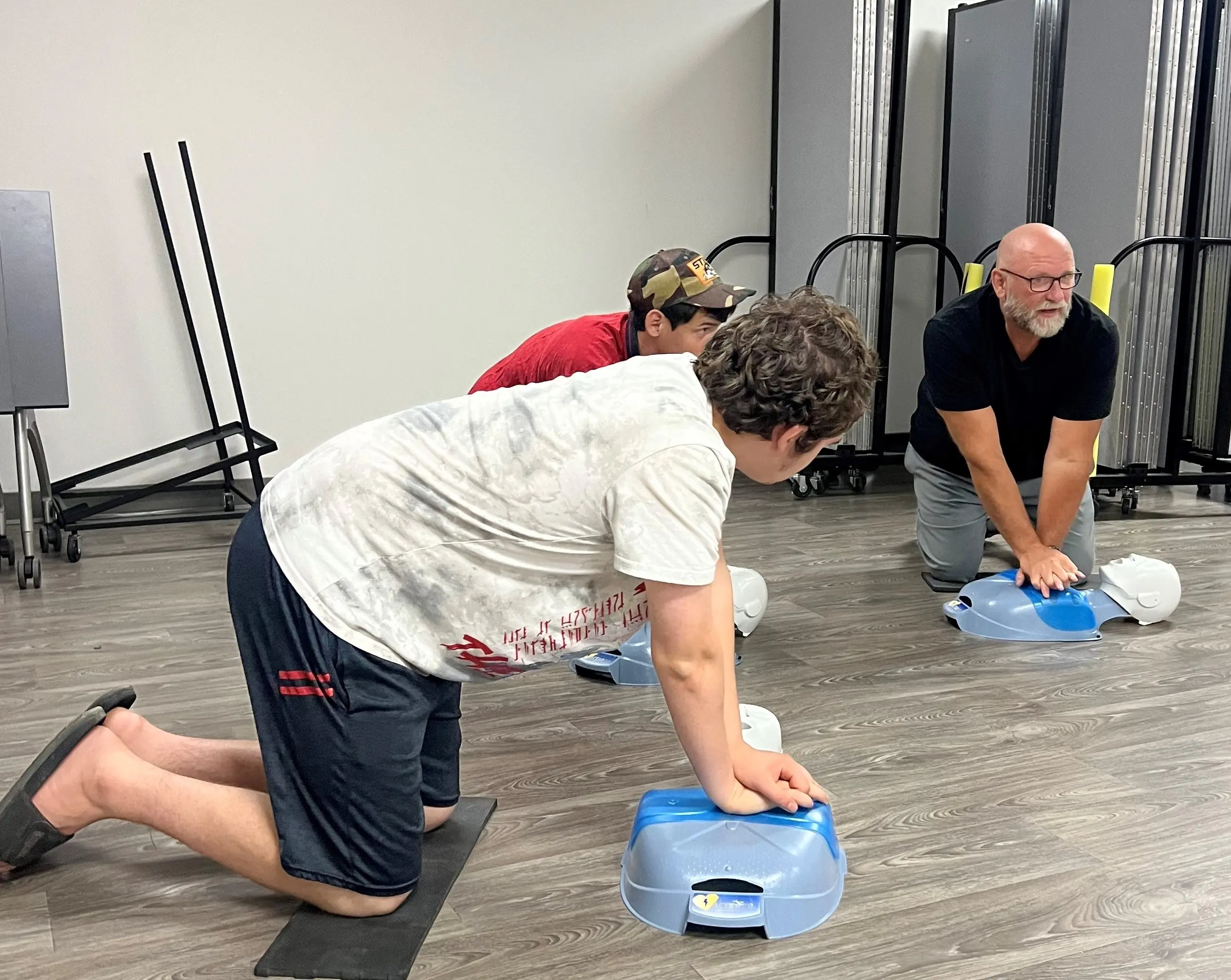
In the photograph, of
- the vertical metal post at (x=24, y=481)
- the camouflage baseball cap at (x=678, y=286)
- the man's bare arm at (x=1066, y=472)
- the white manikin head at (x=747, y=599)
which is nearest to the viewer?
the camouflage baseball cap at (x=678, y=286)

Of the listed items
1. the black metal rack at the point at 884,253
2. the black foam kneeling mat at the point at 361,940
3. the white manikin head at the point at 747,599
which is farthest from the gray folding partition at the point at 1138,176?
the black foam kneeling mat at the point at 361,940

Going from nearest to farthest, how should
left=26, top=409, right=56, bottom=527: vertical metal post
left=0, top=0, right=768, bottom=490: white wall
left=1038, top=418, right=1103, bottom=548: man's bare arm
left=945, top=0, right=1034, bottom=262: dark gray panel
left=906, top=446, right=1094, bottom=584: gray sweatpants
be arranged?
left=1038, top=418, right=1103, bottom=548: man's bare arm < left=906, top=446, right=1094, bottom=584: gray sweatpants < left=26, top=409, right=56, bottom=527: vertical metal post < left=0, top=0, right=768, bottom=490: white wall < left=945, top=0, right=1034, bottom=262: dark gray panel

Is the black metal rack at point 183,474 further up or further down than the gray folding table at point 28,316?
further down

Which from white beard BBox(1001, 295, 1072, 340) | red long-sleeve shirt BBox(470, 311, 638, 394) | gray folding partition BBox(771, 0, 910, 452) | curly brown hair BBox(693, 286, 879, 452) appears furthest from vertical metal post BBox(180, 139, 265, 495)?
curly brown hair BBox(693, 286, 879, 452)

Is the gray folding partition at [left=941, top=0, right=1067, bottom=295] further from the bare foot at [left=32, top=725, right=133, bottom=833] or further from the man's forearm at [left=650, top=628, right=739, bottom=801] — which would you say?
the bare foot at [left=32, top=725, right=133, bottom=833]

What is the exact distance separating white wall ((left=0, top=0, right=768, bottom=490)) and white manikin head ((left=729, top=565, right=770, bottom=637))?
6.35 ft

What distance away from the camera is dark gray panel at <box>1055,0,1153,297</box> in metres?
3.63

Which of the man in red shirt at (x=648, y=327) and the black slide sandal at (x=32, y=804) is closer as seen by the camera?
the black slide sandal at (x=32, y=804)

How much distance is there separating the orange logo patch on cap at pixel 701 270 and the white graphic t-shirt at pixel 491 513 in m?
0.78

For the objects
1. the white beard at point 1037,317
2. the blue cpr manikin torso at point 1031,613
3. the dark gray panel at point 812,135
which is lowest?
the blue cpr manikin torso at point 1031,613

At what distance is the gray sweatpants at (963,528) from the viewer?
300 cm

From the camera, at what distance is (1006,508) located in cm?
279

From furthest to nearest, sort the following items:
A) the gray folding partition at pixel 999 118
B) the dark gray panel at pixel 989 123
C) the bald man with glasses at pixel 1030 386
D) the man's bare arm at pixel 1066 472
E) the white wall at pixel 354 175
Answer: the dark gray panel at pixel 989 123 → the gray folding partition at pixel 999 118 → the white wall at pixel 354 175 → the man's bare arm at pixel 1066 472 → the bald man with glasses at pixel 1030 386

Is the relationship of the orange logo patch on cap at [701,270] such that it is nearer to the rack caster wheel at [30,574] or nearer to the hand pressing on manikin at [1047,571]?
the hand pressing on manikin at [1047,571]
